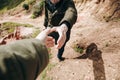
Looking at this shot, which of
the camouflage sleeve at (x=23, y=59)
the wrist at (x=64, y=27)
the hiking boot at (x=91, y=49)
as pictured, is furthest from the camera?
the hiking boot at (x=91, y=49)

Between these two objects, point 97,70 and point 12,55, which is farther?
point 97,70

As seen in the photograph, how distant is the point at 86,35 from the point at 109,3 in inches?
82.6

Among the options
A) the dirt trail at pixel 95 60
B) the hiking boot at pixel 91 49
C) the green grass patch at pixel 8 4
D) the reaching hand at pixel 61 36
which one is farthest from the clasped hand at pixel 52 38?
the green grass patch at pixel 8 4

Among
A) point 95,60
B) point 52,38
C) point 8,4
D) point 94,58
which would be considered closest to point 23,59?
point 52,38

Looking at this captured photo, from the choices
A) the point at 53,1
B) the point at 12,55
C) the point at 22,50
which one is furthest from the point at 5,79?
the point at 53,1

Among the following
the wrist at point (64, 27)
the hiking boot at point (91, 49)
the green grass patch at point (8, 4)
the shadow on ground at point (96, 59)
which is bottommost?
the green grass patch at point (8, 4)

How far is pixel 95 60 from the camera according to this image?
6.89 metres

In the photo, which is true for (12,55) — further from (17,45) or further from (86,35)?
(86,35)

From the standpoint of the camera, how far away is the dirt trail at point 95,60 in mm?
6285

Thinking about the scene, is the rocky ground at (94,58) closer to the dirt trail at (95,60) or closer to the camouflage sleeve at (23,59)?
the dirt trail at (95,60)

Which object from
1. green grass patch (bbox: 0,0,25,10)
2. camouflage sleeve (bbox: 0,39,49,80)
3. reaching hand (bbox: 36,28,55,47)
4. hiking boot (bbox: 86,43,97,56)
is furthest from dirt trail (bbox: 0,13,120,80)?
green grass patch (bbox: 0,0,25,10)

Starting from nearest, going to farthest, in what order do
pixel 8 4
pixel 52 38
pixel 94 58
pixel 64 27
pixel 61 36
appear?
1. pixel 52 38
2. pixel 61 36
3. pixel 64 27
4. pixel 94 58
5. pixel 8 4

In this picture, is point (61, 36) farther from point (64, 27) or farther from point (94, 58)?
point (94, 58)

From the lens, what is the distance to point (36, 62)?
1568 millimetres
